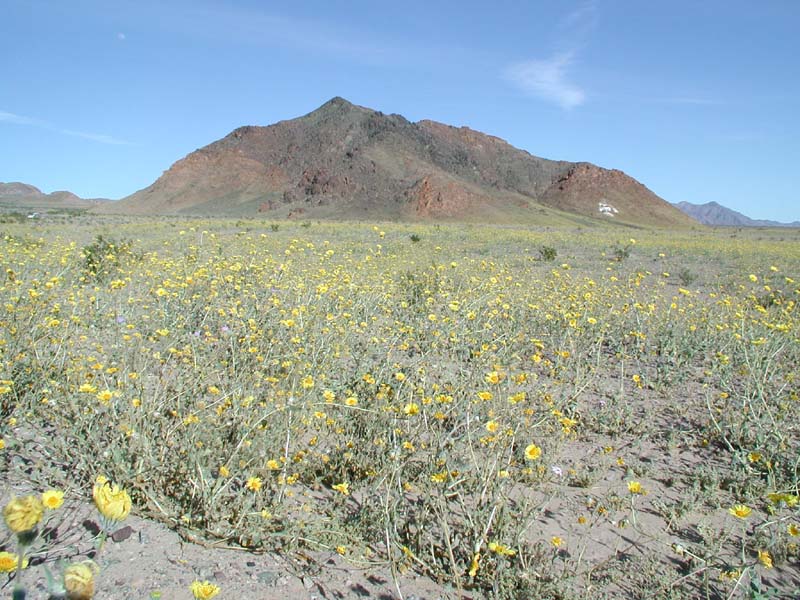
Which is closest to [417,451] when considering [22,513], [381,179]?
[22,513]

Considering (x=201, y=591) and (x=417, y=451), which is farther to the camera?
(x=417, y=451)

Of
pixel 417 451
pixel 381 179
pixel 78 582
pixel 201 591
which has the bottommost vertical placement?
pixel 417 451

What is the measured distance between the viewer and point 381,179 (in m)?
70.4

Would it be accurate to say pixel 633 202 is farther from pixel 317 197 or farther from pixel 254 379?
pixel 254 379

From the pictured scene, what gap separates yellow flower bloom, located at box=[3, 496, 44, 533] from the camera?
1016mm

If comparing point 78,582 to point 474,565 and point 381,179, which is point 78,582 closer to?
point 474,565

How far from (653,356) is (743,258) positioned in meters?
13.1

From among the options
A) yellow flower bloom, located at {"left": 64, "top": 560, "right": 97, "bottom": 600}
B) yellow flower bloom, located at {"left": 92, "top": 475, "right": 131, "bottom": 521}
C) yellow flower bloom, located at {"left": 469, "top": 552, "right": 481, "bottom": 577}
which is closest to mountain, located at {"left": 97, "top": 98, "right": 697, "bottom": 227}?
yellow flower bloom, located at {"left": 469, "top": 552, "right": 481, "bottom": 577}

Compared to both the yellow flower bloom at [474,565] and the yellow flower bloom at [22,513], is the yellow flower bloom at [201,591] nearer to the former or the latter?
the yellow flower bloom at [22,513]

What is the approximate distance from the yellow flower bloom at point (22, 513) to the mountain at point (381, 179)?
61804 millimetres

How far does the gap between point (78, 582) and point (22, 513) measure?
0.20 meters

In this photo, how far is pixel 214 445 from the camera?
8.77 ft

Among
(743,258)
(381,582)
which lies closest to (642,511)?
(381,582)

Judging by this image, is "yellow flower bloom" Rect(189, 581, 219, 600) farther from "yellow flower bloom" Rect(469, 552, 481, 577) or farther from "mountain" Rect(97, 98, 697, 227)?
"mountain" Rect(97, 98, 697, 227)
